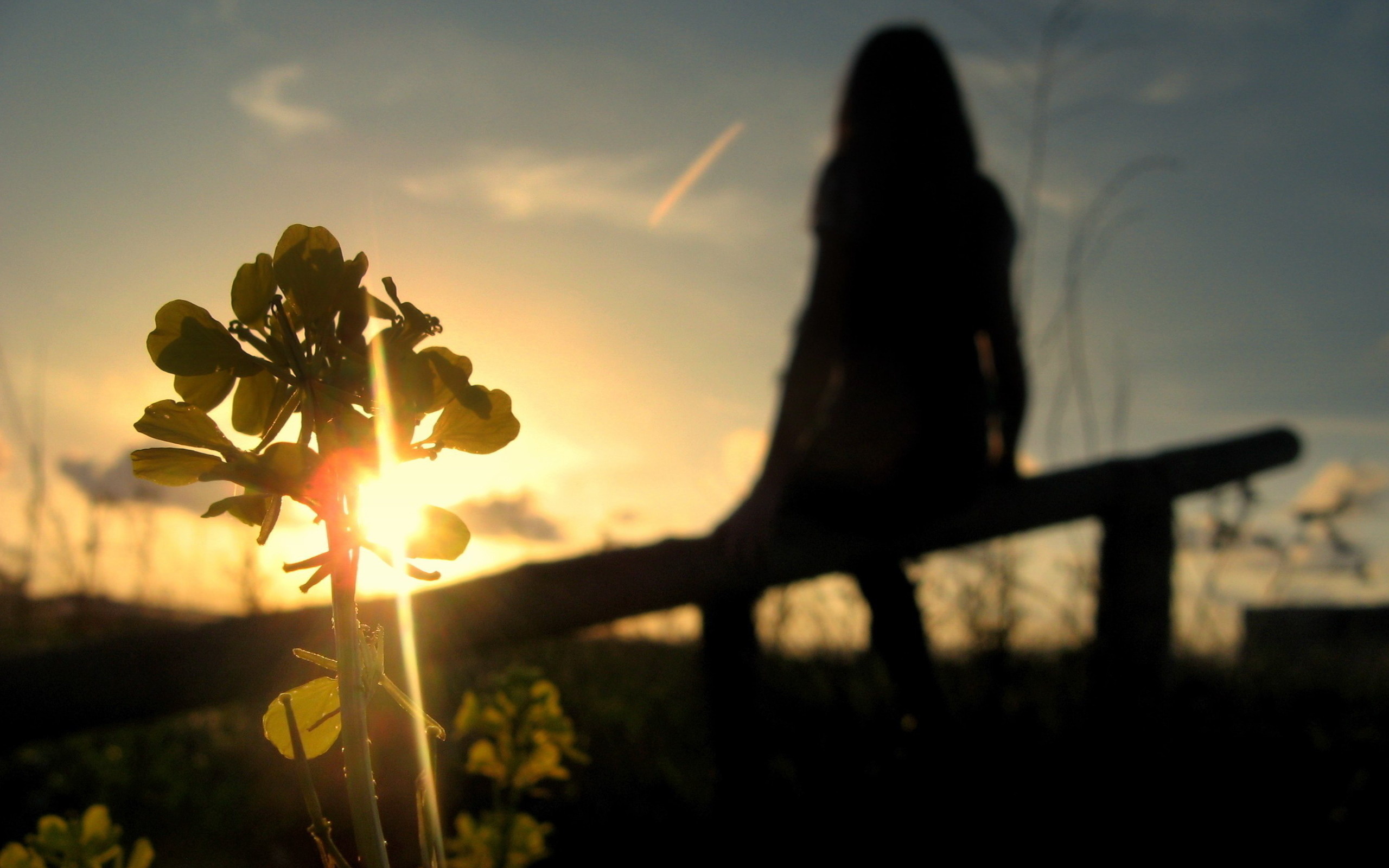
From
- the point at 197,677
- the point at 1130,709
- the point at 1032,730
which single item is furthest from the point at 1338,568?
the point at 197,677

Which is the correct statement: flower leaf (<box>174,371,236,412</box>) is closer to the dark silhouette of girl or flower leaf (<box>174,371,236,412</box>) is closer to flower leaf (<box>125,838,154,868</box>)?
flower leaf (<box>125,838,154,868</box>)

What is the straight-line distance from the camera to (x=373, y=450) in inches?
13.1

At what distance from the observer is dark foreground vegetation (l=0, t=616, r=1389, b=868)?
239 cm

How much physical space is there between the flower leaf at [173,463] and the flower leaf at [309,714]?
0.29 ft

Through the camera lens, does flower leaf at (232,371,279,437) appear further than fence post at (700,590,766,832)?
No

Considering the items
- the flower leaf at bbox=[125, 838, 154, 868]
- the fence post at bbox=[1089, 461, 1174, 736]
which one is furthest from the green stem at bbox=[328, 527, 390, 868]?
the fence post at bbox=[1089, 461, 1174, 736]

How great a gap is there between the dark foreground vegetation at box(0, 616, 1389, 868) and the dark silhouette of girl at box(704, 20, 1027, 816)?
0.31m

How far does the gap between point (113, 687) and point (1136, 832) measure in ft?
7.47

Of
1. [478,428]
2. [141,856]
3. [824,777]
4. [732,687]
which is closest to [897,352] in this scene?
[732,687]

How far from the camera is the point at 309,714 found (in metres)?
0.37

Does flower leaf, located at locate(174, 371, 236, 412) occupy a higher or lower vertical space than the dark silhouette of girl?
lower

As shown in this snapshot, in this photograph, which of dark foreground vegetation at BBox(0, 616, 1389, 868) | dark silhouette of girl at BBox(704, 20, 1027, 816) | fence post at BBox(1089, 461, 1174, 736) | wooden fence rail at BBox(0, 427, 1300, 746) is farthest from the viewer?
fence post at BBox(1089, 461, 1174, 736)

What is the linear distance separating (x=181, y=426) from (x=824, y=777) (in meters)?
2.56

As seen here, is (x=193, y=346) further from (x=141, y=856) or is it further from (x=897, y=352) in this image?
(x=897, y=352)
